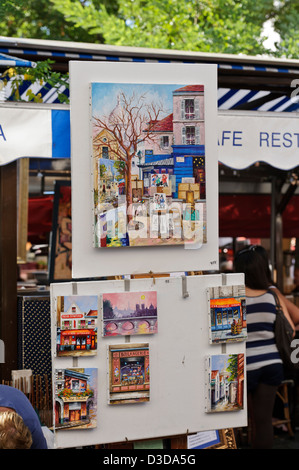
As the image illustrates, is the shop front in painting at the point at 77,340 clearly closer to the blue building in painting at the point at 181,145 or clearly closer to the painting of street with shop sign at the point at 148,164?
the painting of street with shop sign at the point at 148,164

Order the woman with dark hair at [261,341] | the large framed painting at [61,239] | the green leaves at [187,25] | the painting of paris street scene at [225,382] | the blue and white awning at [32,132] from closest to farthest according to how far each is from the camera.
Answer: the painting of paris street scene at [225,382], the blue and white awning at [32,132], the woman with dark hair at [261,341], the large framed painting at [61,239], the green leaves at [187,25]

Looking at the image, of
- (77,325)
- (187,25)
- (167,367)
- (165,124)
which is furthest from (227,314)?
(187,25)

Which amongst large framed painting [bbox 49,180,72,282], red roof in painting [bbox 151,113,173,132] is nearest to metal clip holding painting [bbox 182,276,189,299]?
red roof in painting [bbox 151,113,173,132]

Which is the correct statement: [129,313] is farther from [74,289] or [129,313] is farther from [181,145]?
[181,145]

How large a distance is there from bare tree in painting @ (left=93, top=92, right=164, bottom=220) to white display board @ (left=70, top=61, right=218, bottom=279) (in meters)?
0.10

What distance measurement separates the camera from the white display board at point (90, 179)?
3.21 meters

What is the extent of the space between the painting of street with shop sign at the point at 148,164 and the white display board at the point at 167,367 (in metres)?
0.24

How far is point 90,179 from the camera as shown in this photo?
3.23 m

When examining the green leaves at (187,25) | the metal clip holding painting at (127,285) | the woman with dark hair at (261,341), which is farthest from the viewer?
the green leaves at (187,25)

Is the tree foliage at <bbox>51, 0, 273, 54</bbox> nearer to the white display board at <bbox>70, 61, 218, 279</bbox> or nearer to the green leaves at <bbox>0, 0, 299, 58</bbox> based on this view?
the green leaves at <bbox>0, 0, 299, 58</bbox>

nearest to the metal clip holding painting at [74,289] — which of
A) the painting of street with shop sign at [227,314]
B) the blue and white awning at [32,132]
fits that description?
the painting of street with shop sign at [227,314]

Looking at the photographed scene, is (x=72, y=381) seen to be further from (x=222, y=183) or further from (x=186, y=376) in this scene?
(x=222, y=183)

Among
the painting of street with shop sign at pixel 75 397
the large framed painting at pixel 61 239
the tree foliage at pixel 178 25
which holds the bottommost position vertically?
the painting of street with shop sign at pixel 75 397

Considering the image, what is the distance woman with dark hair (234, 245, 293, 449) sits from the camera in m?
4.84
